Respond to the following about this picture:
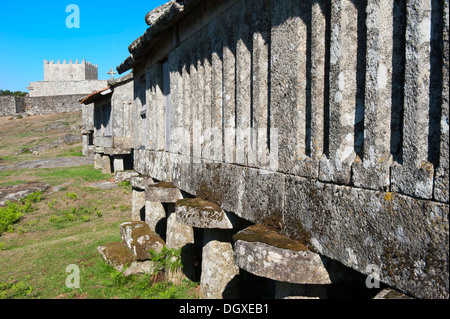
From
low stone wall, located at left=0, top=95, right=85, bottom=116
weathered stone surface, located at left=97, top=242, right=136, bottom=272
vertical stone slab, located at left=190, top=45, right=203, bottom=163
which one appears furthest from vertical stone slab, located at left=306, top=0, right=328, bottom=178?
low stone wall, located at left=0, top=95, right=85, bottom=116

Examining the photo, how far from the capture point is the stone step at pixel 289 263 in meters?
2.28

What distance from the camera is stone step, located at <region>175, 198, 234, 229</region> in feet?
11.9

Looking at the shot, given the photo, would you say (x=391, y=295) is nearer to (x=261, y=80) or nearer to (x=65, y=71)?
(x=261, y=80)

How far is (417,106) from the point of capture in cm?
168

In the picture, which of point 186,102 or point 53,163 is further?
point 53,163

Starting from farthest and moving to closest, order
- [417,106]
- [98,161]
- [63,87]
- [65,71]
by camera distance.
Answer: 1. [65,71]
2. [63,87]
3. [98,161]
4. [417,106]

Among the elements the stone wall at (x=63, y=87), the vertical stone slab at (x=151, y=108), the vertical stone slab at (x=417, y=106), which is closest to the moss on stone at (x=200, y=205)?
the vertical stone slab at (x=417, y=106)

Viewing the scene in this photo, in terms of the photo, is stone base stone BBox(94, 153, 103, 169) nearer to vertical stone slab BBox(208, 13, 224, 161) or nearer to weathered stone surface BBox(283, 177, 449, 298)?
vertical stone slab BBox(208, 13, 224, 161)

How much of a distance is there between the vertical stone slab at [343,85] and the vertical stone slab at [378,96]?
0.46ft

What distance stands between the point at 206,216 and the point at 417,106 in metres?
2.34

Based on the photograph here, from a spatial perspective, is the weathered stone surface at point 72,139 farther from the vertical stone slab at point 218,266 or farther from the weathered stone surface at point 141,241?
the vertical stone slab at point 218,266

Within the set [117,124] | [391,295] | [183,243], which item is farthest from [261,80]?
[117,124]

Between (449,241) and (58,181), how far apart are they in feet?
42.8

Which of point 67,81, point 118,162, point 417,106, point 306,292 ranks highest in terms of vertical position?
point 67,81
